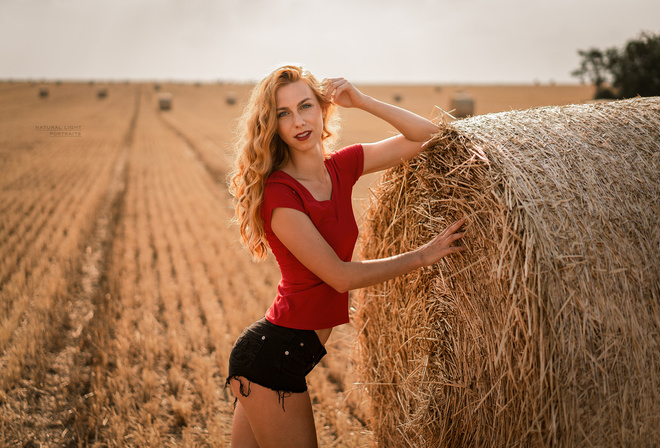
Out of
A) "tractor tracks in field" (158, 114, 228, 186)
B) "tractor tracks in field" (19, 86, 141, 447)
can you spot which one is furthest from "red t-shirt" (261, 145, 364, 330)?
"tractor tracks in field" (158, 114, 228, 186)

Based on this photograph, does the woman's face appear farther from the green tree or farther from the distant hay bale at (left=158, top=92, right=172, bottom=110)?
the distant hay bale at (left=158, top=92, right=172, bottom=110)

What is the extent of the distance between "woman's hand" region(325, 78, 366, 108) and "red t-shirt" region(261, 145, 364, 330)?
1.80ft

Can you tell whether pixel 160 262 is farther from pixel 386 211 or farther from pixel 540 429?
pixel 540 429

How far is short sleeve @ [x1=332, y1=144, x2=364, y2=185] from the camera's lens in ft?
9.11

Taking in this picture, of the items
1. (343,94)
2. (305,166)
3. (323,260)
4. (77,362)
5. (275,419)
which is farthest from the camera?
(77,362)

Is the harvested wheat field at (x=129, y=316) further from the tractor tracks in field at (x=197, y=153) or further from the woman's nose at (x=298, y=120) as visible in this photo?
the woman's nose at (x=298, y=120)

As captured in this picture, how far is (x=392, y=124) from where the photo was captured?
282 centimetres

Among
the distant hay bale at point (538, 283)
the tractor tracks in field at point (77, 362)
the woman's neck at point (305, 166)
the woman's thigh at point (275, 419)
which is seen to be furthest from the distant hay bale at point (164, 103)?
the woman's thigh at point (275, 419)

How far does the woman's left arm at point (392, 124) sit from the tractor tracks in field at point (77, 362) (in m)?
2.83

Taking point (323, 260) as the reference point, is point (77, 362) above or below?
below

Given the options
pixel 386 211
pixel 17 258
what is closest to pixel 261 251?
pixel 386 211

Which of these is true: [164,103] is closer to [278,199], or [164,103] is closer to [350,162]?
[350,162]

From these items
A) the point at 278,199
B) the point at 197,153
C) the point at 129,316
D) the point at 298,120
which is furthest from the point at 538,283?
the point at 197,153

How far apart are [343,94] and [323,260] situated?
1.00m
